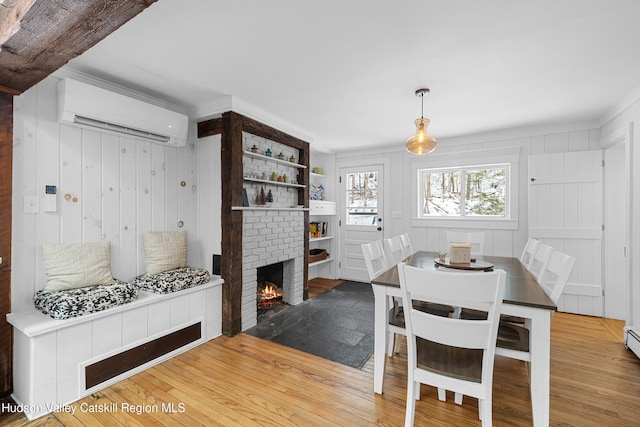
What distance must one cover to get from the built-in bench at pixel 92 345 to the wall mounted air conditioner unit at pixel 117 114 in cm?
138

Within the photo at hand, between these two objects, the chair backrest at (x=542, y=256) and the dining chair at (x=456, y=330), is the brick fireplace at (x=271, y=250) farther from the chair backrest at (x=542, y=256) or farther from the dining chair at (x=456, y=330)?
the chair backrest at (x=542, y=256)

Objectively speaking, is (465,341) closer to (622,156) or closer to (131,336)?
(131,336)

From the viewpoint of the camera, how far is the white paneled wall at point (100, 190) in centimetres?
202

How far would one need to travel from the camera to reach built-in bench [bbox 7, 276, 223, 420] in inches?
68.9

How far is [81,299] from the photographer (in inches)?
76.3

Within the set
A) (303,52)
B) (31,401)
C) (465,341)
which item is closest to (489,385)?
(465,341)

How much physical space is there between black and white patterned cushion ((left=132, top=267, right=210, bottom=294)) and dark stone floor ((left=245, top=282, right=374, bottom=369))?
2.53 feet

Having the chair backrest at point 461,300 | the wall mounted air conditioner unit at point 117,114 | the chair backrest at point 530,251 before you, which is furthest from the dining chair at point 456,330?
the wall mounted air conditioner unit at point 117,114

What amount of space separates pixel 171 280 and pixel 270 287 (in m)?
1.58

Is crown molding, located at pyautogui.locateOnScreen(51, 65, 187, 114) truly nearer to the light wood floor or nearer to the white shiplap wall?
the light wood floor

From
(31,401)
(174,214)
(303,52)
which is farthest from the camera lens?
(174,214)

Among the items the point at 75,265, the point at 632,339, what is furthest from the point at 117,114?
the point at 632,339

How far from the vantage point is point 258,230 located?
318cm

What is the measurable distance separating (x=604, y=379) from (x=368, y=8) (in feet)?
9.77
